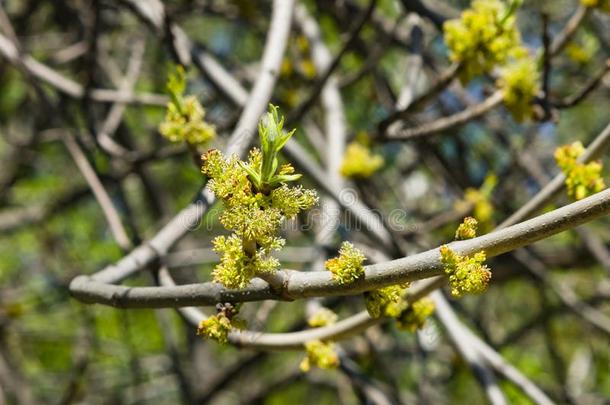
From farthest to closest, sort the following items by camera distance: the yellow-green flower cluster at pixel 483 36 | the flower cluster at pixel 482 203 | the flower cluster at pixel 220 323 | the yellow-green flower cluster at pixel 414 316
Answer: the flower cluster at pixel 482 203, the yellow-green flower cluster at pixel 483 36, the yellow-green flower cluster at pixel 414 316, the flower cluster at pixel 220 323

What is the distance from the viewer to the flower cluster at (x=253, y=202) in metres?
1.40

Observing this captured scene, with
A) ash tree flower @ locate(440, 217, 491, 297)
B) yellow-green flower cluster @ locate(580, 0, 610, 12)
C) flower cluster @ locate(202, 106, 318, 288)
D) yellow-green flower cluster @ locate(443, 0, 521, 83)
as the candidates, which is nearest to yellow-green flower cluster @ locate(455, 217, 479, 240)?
ash tree flower @ locate(440, 217, 491, 297)

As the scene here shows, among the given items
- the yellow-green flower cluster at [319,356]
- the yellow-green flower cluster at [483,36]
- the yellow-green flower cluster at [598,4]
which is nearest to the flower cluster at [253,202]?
the yellow-green flower cluster at [319,356]

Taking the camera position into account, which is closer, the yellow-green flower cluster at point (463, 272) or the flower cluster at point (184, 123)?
the yellow-green flower cluster at point (463, 272)

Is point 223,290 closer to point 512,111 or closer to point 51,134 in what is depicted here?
point 512,111

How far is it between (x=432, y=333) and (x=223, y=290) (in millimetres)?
2024

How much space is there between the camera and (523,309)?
6625mm

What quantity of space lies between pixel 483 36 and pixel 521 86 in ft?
0.85

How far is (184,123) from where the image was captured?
220 cm

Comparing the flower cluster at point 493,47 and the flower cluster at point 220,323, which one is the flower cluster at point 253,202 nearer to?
the flower cluster at point 220,323

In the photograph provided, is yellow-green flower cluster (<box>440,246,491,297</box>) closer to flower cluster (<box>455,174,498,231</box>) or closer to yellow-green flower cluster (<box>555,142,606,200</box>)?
yellow-green flower cluster (<box>555,142,606,200</box>)

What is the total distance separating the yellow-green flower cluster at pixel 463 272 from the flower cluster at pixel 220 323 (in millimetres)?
530

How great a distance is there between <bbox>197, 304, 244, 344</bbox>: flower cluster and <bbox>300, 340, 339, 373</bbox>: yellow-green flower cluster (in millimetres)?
387

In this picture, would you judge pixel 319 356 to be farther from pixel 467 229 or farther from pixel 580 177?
pixel 580 177
